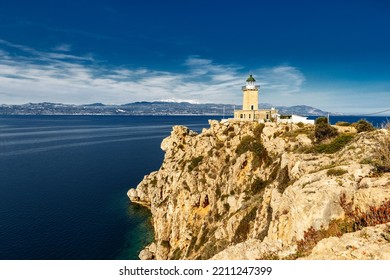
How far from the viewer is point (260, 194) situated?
39219 mm

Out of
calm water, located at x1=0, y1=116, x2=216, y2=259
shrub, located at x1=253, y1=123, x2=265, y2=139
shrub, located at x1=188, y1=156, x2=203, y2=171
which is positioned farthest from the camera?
shrub, located at x1=188, y1=156, x2=203, y2=171

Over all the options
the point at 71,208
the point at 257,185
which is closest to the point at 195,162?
the point at 257,185

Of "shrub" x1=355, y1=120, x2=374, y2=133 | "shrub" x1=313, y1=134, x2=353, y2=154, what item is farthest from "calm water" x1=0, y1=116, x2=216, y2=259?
"shrub" x1=355, y1=120, x2=374, y2=133

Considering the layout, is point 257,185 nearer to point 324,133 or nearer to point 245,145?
point 245,145

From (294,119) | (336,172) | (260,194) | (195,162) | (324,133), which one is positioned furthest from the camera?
(195,162)

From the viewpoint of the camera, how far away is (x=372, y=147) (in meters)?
Answer: 23.0

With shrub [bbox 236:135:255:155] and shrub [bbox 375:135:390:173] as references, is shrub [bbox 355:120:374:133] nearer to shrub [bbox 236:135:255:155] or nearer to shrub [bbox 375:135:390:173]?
shrub [bbox 236:135:255:155]

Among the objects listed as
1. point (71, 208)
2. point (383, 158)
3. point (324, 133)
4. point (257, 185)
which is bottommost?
point (71, 208)

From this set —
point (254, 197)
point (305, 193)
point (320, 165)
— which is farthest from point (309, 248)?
point (254, 197)

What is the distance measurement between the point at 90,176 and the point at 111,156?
113 ft

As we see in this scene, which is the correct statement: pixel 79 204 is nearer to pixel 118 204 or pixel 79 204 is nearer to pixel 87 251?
pixel 118 204

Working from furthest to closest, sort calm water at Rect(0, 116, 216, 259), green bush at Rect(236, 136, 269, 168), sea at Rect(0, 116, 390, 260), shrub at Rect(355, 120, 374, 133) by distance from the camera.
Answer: calm water at Rect(0, 116, 216, 259) < sea at Rect(0, 116, 390, 260) < green bush at Rect(236, 136, 269, 168) < shrub at Rect(355, 120, 374, 133)

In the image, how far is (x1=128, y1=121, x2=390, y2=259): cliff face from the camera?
1538cm

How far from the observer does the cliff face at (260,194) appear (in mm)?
15383
